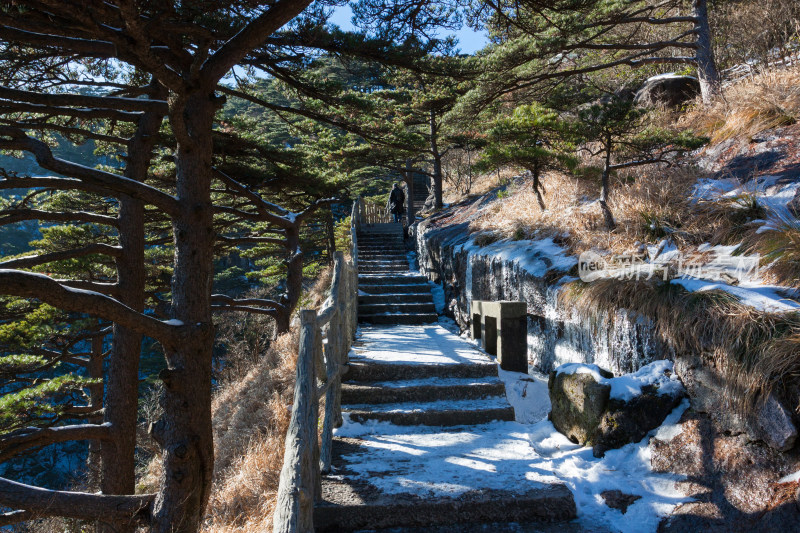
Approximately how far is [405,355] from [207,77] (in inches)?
153

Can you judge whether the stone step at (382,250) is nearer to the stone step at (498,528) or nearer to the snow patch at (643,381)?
the snow patch at (643,381)

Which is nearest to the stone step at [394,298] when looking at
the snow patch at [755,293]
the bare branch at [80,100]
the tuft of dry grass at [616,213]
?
the tuft of dry grass at [616,213]

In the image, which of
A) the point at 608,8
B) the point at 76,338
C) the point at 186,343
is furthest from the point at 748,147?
the point at 76,338

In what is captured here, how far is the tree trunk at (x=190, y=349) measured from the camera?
387 cm

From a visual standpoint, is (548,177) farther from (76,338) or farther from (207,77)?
A: (76,338)

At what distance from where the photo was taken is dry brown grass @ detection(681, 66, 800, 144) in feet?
20.8

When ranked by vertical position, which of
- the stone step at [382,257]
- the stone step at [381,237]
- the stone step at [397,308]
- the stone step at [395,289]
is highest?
the stone step at [381,237]

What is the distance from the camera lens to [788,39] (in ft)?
27.7

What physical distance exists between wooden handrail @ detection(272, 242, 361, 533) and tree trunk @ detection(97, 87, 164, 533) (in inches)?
153

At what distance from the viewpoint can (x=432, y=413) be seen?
4.68m

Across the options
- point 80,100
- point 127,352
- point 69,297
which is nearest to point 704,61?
point 80,100

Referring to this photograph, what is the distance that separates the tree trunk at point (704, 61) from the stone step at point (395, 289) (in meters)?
6.61

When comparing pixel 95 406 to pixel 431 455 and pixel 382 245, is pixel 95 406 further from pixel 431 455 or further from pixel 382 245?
pixel 431 455

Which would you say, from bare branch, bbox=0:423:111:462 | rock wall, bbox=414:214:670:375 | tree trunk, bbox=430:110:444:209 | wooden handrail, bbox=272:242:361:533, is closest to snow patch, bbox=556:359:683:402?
rock wall, bbox=414:214:670:375
